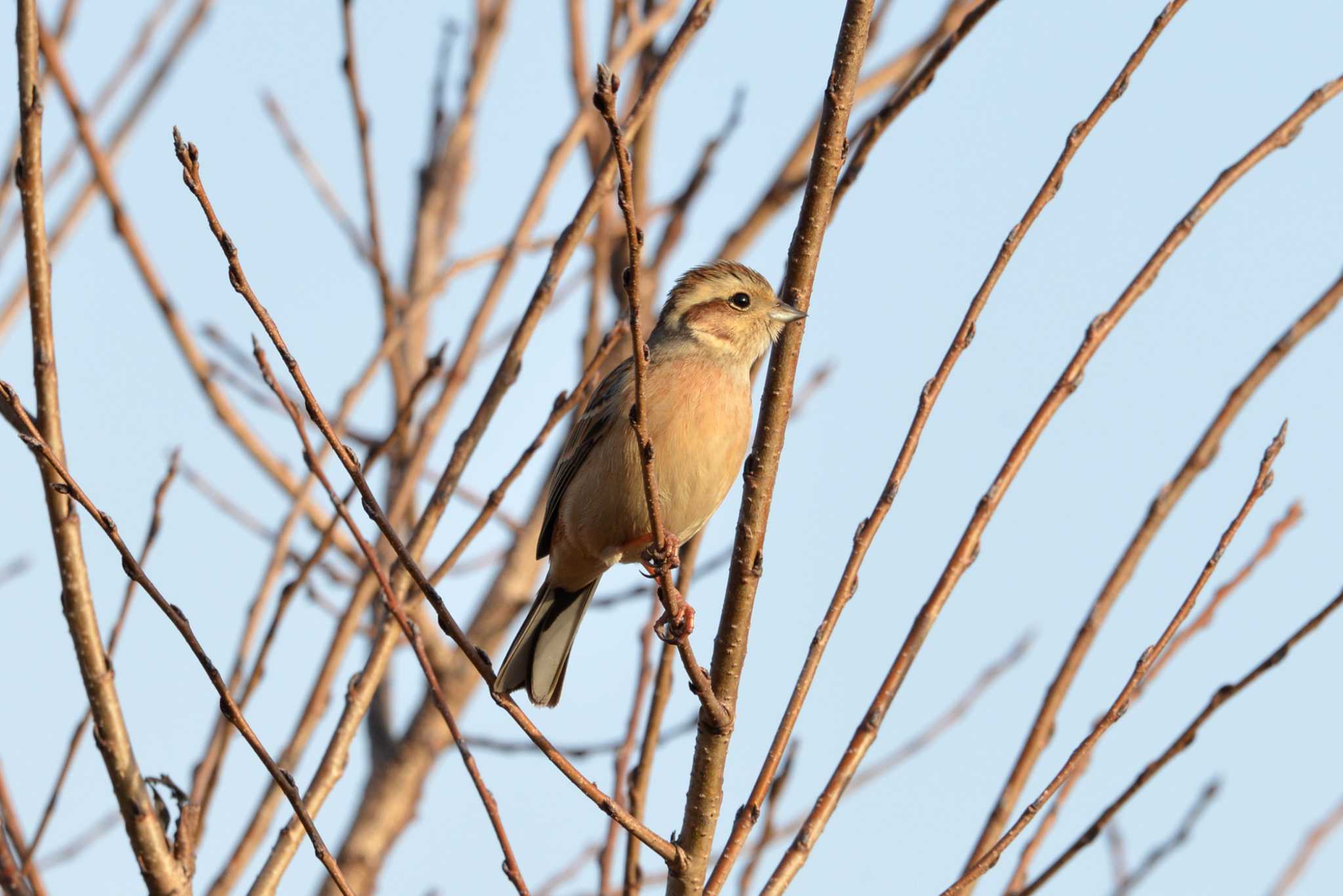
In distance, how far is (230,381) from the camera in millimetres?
6137

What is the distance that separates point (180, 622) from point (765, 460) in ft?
4.05

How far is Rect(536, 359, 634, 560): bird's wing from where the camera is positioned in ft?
17.1

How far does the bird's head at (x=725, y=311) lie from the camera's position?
5324mm

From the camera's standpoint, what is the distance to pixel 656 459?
4824 mm

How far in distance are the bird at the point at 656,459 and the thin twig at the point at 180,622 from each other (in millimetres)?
1698

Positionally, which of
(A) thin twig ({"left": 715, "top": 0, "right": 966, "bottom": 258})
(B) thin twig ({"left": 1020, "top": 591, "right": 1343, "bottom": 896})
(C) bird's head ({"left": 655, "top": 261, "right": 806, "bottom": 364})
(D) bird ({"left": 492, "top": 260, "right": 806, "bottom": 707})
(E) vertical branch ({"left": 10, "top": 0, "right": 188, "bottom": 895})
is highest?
(A) thin twig ({"left": 715, "top": 0, "right": 966, "bottom": 258})

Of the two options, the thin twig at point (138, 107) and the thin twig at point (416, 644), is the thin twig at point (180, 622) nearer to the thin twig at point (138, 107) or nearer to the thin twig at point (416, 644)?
the thin twig at point (416, 644)

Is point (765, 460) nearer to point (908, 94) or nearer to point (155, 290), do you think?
point (908, 94)

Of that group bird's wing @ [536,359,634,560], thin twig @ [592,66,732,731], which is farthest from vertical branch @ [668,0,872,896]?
bird's wing @ [536,359,634,560]

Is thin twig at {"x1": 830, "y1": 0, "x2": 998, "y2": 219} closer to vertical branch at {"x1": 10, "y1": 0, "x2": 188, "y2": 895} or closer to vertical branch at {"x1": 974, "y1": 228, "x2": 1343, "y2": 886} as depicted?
vertical branch at {"x1": 974, "y1": 228, "x2": 1343, "y2": 886}

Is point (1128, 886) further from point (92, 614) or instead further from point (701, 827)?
point (92, 614)

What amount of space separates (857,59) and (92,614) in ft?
6.71

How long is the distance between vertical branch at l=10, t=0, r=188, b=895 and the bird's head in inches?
96.6

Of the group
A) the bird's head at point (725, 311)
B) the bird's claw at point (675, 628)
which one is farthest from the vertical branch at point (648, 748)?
the bird's head at point (725, 311)
